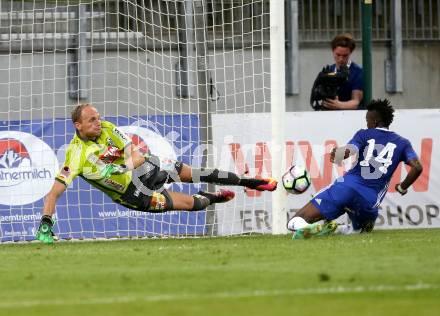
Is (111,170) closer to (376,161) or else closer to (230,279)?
(376,161)

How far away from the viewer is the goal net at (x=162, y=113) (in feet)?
49.5

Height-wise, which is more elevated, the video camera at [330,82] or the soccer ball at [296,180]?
the video camera at [330,82]

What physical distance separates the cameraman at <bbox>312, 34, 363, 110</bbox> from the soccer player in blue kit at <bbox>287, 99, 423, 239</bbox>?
2.38m

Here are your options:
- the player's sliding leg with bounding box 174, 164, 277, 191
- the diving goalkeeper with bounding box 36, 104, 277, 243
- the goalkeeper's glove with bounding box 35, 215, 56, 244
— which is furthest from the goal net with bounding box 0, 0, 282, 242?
the goalkeeper's glove with bounding box 35, 215, 56, 244

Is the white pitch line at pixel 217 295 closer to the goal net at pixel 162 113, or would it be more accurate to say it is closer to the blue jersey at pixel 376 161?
the blue jersey at pixel 376 161

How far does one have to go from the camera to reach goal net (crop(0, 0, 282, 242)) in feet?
49.5

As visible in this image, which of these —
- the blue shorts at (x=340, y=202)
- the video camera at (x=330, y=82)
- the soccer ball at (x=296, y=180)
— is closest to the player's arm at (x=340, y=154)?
the blue shorts at (x=340, y=202)

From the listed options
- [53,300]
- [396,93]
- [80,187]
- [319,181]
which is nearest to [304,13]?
[396,93]

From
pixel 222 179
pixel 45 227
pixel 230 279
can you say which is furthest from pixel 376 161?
pixel 230 279

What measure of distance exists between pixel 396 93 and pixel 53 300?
44.7 ft

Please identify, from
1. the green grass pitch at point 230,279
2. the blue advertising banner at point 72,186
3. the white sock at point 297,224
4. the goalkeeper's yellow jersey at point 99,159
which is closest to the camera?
the green grass pitch at point 230,279

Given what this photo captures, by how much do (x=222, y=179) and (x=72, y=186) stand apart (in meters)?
2.54

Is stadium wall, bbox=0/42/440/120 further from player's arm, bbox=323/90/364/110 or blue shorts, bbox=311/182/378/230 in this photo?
blue shorts, bbox=311/182/378/230

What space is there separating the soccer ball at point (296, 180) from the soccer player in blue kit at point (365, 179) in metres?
0.23
